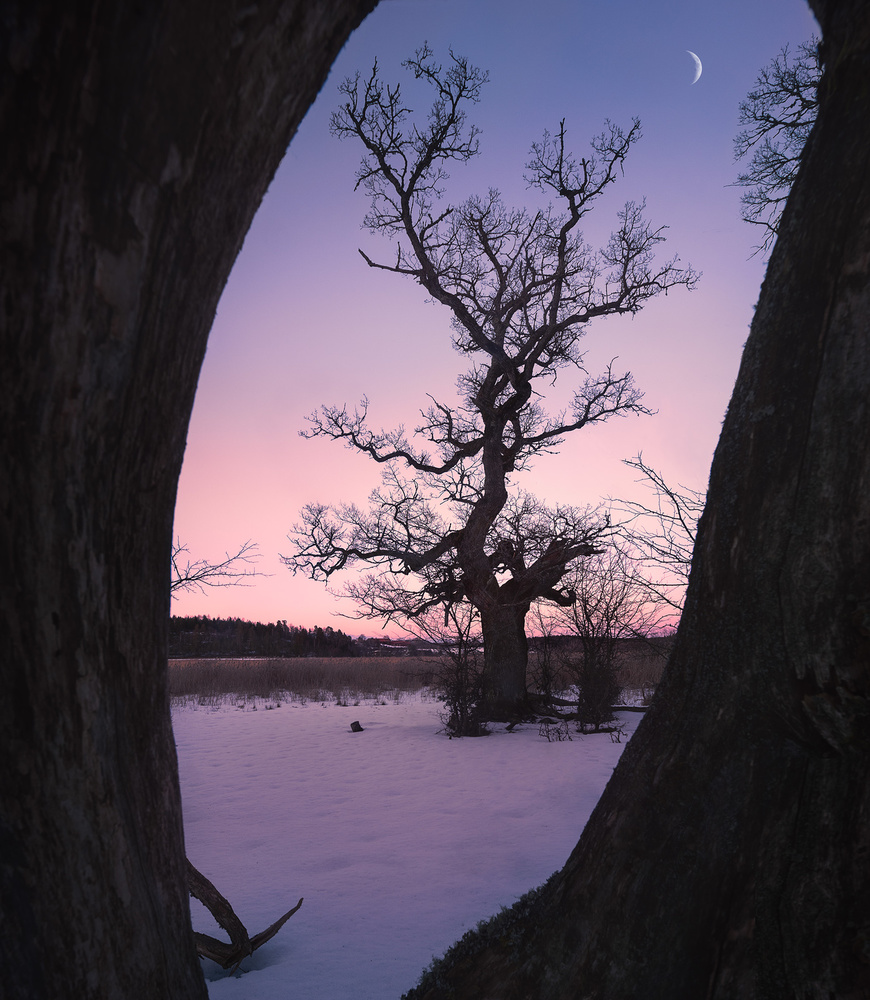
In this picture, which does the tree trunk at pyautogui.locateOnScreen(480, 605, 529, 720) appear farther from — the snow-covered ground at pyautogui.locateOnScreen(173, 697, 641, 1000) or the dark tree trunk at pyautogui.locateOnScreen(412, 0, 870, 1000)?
the dark tree trunk at pyautogui.locateOnScreen(412, 0, 870, 1000)

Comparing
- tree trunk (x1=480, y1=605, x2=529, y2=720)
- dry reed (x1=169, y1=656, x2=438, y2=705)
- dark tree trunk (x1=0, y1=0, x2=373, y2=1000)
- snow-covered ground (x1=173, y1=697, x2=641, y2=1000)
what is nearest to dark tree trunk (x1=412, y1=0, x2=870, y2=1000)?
dark tree trunk (x1=0, y1=0, x2=373, y2=1000)

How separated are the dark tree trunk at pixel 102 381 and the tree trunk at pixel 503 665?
11.5 meters

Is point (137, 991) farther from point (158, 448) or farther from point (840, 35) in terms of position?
point (840, 35)

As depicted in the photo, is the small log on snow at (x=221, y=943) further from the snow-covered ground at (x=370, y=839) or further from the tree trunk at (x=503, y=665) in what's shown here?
the tree trunk at (x=503, y=665)

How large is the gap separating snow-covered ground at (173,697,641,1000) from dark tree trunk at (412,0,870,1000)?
1.83m

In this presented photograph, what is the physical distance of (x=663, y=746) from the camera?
5.06ft

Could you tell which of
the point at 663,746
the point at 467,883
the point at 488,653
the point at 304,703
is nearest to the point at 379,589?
the point at 488,653

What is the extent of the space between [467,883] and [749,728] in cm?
331

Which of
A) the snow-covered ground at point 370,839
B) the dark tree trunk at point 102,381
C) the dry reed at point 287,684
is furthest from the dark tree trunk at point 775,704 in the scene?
Result: the dry reed at point 287,684

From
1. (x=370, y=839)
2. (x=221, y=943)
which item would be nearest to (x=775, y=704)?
(x=221, y=943)

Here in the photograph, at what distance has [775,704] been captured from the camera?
1353 millimetres

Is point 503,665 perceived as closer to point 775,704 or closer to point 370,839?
point 370,839

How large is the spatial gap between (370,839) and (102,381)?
5090 mm

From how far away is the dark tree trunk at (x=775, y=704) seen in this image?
1.25 meters
